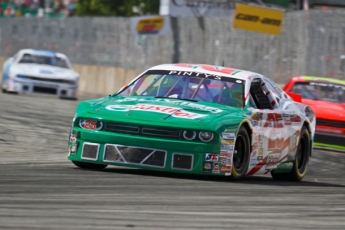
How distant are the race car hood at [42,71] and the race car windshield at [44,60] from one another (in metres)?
0.36

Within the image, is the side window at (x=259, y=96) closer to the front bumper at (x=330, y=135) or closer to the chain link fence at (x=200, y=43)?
the front bumper at (x=330, y=135)

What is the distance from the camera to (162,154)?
898 centimetres

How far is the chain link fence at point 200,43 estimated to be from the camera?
26641mm

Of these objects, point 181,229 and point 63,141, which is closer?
point 181,229

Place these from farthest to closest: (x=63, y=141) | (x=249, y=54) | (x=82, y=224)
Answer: (x=249, y=54) < (x=63, y=141) < (x=82, y=224)

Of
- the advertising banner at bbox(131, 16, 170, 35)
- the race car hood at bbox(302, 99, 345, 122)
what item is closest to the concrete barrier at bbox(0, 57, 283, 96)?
the advertising banner at bbox(131, 16, 170, 35)

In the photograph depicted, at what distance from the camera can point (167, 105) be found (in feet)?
31.1

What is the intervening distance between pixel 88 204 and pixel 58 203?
21cm

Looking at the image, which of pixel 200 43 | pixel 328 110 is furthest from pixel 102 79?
pixel 328 110

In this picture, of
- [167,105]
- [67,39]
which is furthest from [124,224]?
[67,39]

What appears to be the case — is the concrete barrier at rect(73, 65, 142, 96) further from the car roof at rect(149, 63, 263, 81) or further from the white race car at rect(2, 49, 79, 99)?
the car roof at rect(149, 63, 263, 81)

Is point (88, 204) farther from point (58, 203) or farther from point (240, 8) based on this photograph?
point (240, 8)

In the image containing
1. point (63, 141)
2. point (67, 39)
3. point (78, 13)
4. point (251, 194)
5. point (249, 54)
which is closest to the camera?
point (251, 194)

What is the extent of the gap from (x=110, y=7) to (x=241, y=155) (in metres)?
54.0
